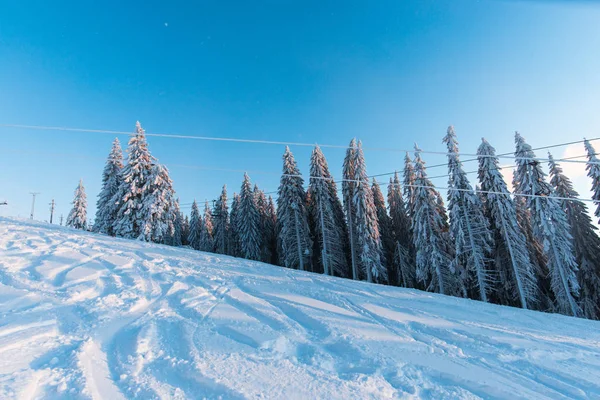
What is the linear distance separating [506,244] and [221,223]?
33301 mm

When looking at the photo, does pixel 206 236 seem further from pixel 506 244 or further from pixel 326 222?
pixel 506 244

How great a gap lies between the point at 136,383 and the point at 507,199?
85.9ft

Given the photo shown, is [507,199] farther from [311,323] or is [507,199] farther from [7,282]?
[7,282]

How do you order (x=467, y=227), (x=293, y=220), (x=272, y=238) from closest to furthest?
1. (x=467, y=227)
2. (x=293, y=220)
3. (x=272, y=238)

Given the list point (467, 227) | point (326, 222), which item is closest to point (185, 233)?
point (326, 222)

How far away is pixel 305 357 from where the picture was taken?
163 inches

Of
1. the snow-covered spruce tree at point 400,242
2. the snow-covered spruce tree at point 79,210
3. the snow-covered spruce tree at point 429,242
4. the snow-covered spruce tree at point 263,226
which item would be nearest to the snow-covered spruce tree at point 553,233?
the snow-covered spruce tree at point 429,242

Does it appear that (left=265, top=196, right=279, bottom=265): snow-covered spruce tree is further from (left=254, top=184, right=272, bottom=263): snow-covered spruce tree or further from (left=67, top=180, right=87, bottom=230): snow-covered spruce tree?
(left=67, top=180, right=87, bottom=230): snow-covered spruce tree

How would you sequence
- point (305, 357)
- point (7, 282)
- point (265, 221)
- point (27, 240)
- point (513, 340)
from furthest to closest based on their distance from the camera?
point (265, 221), point (27, 240), point (7, 282), point (513, 340), point (305, 357)

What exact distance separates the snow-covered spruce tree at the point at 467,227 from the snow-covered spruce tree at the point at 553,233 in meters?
3.38

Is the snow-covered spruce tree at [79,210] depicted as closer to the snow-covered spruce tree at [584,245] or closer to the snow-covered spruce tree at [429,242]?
the snow-covered spruce tree at [429,242]

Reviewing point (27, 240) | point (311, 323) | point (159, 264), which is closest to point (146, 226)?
point (27, 240)

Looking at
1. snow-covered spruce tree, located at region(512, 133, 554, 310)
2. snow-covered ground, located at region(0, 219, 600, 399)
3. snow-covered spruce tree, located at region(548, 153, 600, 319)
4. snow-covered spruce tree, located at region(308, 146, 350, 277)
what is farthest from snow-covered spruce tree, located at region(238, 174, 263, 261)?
snow-covered spruce tree, located at region(548, 153, 600, 319)

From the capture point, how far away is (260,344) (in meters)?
4.52
